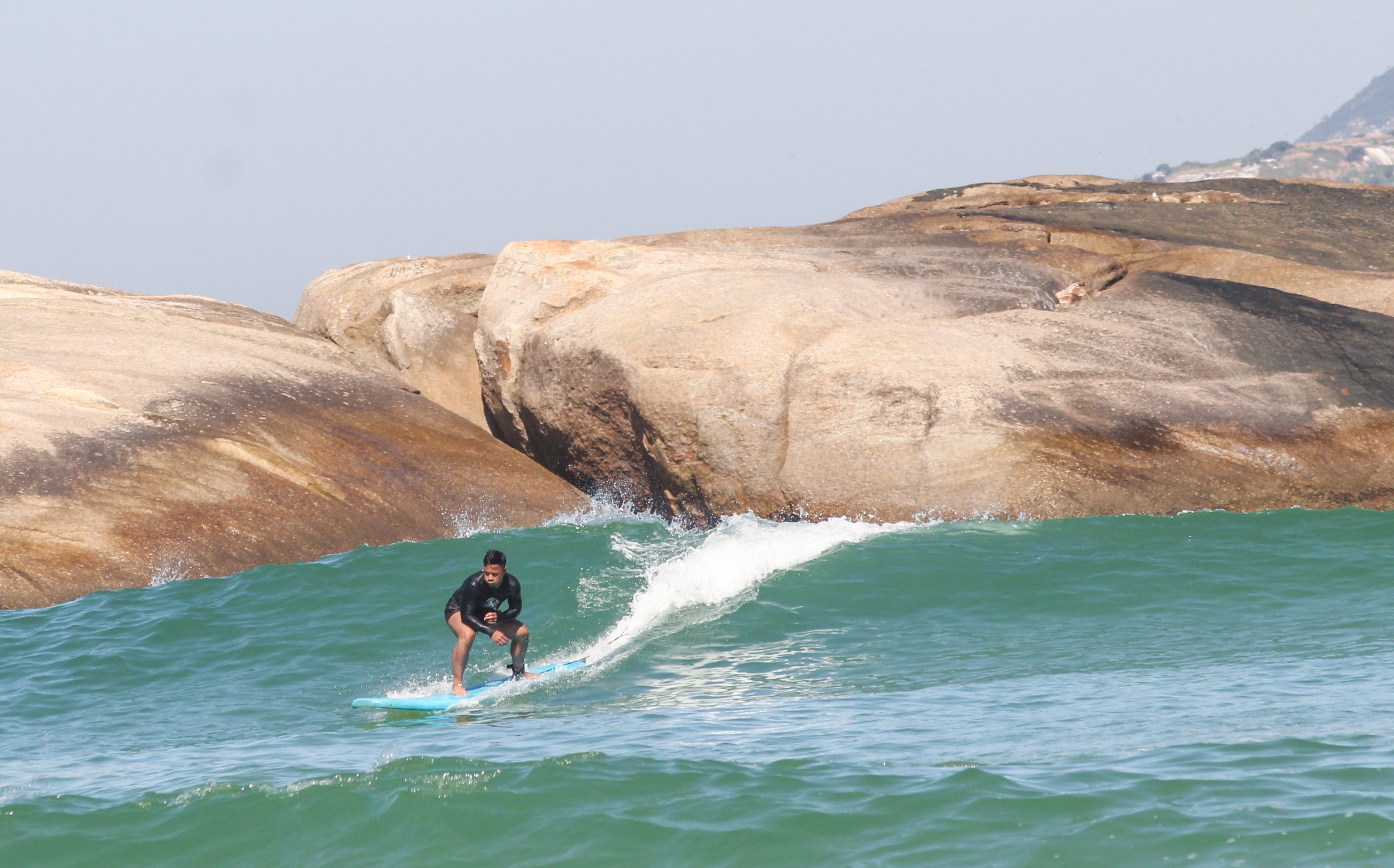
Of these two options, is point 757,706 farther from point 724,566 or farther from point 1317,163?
point 1317,163

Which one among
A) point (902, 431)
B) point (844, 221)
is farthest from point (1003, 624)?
point (844, 221)

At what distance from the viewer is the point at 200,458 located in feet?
44.1

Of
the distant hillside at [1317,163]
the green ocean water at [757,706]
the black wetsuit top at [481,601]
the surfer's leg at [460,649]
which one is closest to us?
the green ocean water at [757,706]

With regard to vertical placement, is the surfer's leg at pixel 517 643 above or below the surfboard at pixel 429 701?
above

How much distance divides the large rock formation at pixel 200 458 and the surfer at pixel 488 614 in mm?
4003

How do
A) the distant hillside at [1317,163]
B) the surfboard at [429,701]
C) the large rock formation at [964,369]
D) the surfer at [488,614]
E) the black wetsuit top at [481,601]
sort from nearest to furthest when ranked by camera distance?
1. the surfboard at [429,701]
2. the surfer at [488,614]
3. the black wetsuit top at [481,601]
4. the large rock formation at [964,369]
5. the distant hillside at [1317,163]

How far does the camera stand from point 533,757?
7062 millimetres

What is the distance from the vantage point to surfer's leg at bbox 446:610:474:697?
30.6 ft

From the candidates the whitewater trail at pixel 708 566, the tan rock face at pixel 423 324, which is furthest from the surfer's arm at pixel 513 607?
the tan rock face at pixel 423 324

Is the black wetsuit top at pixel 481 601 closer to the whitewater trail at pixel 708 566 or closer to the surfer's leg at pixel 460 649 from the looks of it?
the surfer's leg at pixel 460 649

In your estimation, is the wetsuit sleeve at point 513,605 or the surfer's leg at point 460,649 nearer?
the surfer's leg at point 460,649

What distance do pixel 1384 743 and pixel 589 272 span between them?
39.9 ft

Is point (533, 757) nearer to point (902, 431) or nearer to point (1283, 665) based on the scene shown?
point (1283, 665)

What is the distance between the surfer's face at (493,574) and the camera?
9.48 m
